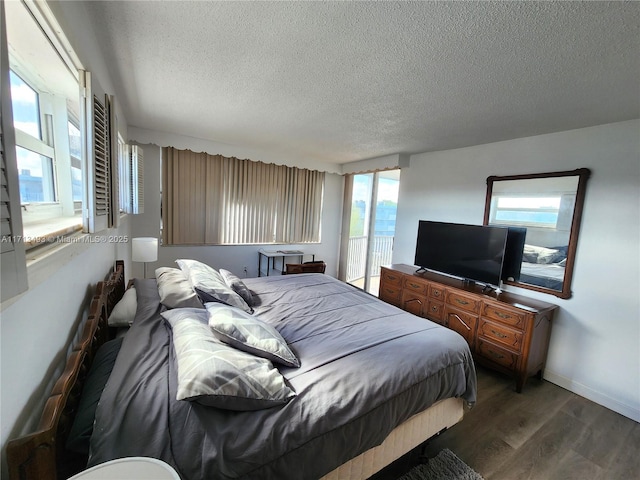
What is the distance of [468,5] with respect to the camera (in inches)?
44.7

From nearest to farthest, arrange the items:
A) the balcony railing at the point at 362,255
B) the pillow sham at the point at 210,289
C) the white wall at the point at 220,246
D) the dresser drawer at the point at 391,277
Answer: the pillow sham at the point at 210,289, the dresser drawer at the point at 391,277, the white wall at the point at 220,246, the balcony railing at the point at 362,255

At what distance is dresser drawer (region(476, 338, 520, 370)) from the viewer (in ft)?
8.07

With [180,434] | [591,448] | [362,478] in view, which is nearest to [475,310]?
[591,448]

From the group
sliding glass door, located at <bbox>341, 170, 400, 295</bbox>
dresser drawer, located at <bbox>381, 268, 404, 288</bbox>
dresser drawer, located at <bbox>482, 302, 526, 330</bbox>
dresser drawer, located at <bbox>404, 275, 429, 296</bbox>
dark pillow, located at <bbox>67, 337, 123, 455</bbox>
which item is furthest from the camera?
sliding glass door, located at <bbox>341, 170, 400, 295</bbox>

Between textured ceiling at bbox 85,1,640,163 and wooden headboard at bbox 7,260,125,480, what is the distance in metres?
1.51

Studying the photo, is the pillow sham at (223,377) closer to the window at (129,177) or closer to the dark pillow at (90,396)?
the dark pillow at (90,396)

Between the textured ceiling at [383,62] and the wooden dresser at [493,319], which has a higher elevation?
the textured ceiling at [383,62]

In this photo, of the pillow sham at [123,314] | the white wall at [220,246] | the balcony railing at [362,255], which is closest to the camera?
the pillow sham at [123,314]

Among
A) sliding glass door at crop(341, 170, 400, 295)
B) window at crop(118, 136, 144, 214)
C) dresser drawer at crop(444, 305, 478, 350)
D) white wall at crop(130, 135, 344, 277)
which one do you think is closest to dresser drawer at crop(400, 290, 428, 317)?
dresser drawer at crop(444, 305, 478, 350)

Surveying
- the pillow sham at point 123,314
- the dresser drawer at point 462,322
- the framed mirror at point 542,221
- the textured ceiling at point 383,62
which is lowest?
the dresser drawer at point 462,322

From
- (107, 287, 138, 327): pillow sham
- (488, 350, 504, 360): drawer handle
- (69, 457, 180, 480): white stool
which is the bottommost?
(488, 350, 504, 360): drawer handle

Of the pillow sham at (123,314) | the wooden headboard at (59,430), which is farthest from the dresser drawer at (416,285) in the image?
the wooden headboard at (59,430)

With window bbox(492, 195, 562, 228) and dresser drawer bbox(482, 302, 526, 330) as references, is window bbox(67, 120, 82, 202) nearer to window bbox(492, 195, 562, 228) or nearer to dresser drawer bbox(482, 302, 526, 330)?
dresser drawer bbox(482, 302, 526, 330)

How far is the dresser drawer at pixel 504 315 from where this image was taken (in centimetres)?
239
